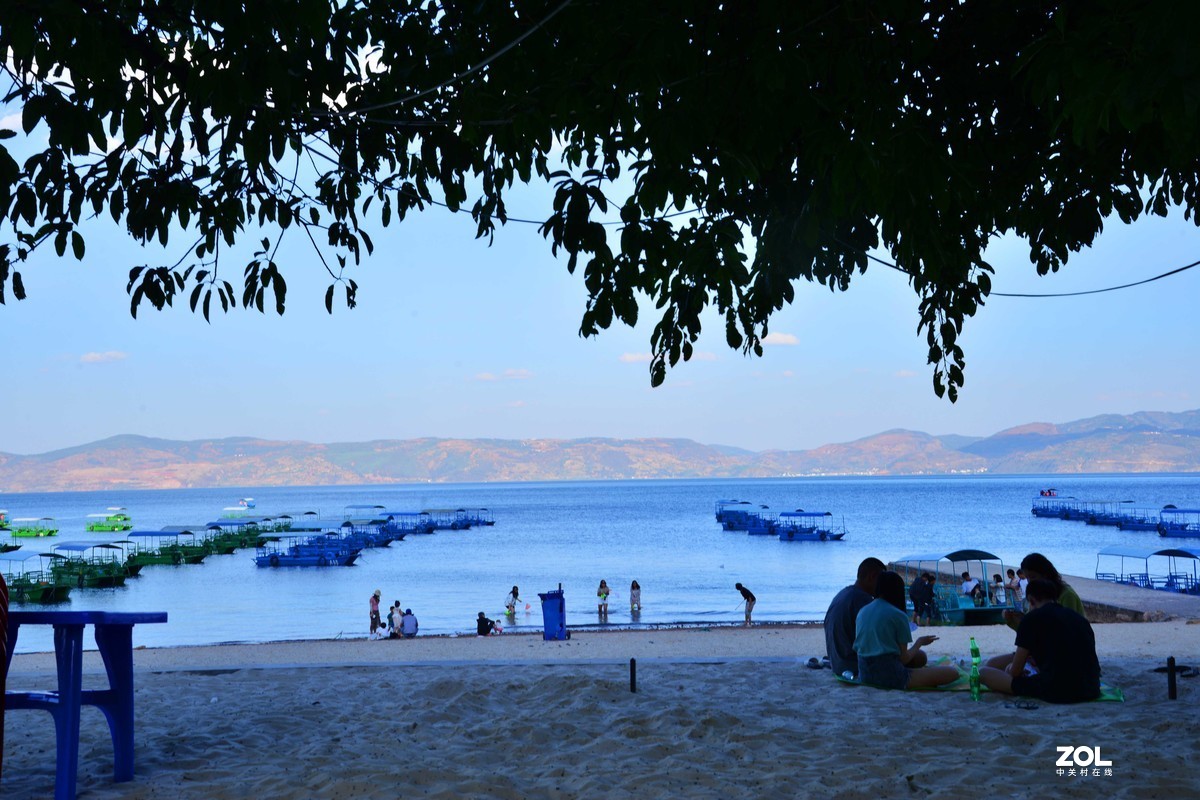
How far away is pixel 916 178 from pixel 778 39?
769mm

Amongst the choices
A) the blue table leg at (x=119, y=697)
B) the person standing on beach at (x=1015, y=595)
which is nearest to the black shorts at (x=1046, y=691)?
the blue table leg at (x=119, y=697)

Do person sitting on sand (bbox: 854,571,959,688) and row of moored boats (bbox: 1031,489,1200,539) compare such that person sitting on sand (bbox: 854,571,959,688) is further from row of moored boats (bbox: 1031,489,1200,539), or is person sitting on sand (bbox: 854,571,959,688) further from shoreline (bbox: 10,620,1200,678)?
row of moored boats (bbox: 1031,489,1200,539)

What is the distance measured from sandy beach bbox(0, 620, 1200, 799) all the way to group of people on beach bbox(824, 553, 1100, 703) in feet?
0.55

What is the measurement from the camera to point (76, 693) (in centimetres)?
426

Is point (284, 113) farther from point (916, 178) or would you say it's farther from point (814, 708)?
point (814, 708)

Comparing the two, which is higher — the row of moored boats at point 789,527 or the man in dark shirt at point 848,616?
the man in dark shirt at point 848,616

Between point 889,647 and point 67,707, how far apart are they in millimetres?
4978

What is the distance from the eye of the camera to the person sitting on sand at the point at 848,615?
7.16 m

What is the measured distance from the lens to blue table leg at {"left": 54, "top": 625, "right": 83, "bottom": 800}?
422 centimetres

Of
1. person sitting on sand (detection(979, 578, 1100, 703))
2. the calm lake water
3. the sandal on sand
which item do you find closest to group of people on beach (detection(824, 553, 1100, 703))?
person sitting on sand (detection(979, 578, 1100, 703))

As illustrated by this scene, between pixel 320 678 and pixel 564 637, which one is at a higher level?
pixel 320 678

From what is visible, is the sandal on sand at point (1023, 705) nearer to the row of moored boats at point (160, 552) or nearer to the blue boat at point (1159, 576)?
the blue boat at point (1159, 576)

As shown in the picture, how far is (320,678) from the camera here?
7.85m

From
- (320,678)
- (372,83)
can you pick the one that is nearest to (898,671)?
(320,678)
